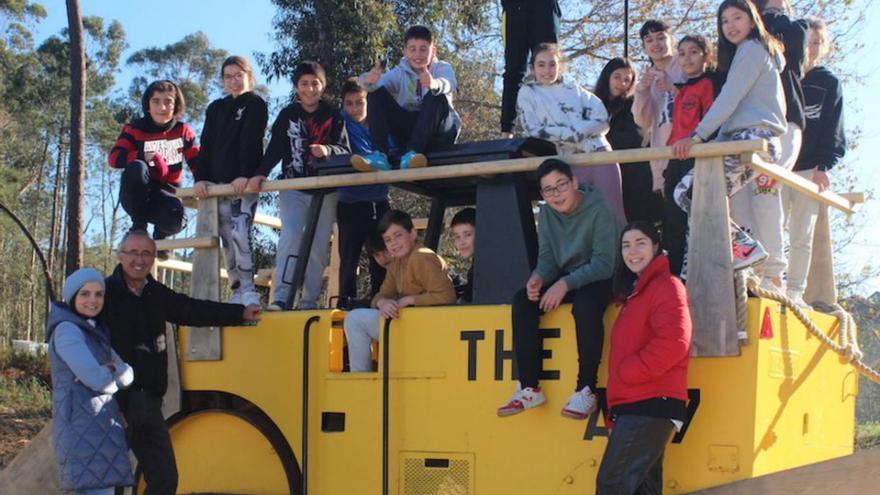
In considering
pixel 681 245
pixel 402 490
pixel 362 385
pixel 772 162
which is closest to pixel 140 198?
pixel 362 385

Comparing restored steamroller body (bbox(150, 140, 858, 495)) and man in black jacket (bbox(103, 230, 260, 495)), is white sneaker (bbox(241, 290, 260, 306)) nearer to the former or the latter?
restored steamroller body (bbox(150, 140, 858, 495))

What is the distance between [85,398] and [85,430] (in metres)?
0.17

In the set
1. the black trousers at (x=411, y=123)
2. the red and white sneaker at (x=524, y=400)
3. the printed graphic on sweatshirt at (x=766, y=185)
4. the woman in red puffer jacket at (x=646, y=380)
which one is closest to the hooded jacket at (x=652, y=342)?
the woman in red puffer jacket at (x=646, y=380)

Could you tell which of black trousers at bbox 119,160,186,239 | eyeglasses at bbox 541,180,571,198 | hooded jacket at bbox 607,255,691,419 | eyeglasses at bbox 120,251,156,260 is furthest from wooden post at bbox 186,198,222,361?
hooded jacket at bbox 607,255,691,419

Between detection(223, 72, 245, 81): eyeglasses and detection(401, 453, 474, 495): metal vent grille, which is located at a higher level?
detection(223, 72, 245, 81): eyeglasses

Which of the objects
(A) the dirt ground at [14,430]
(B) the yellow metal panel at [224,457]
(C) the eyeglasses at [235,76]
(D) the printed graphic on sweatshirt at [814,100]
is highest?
(C) the eyeglasses at [235,76]

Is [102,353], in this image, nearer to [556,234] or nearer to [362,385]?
[362,385]

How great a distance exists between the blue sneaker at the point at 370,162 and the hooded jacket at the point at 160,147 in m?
1.98

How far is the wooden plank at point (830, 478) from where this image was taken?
4.73m

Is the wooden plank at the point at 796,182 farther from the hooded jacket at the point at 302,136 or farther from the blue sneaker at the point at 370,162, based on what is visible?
the hooded jacket at the point at 302,136

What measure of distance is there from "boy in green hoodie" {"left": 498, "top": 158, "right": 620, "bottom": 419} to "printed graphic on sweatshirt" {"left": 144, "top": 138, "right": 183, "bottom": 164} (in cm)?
345

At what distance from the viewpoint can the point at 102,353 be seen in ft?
21.4

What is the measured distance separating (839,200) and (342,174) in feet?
9.94

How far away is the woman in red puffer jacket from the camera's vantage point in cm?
541
